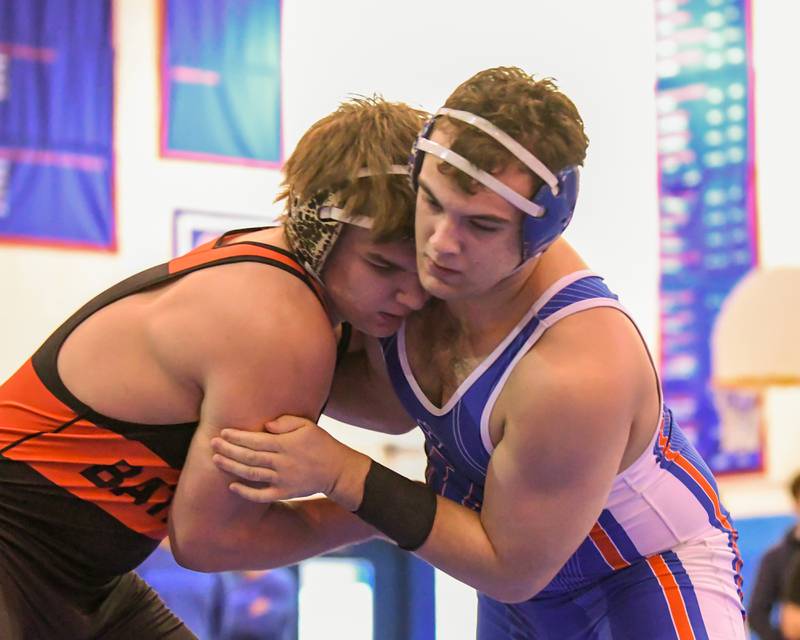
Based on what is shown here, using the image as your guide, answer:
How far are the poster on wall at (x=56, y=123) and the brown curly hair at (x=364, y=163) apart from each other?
318cm

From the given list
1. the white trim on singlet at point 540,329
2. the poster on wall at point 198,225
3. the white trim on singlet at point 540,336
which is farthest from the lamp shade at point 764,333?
the white trim on singlet at point 540,329

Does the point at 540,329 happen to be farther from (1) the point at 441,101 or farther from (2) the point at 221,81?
(1) the point at 441,101

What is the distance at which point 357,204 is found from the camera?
2.14 meters

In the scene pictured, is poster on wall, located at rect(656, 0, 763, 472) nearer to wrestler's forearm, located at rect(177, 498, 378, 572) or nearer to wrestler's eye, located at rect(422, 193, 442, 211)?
wrestler's forearm, located at rect(177, 498, 378, 572)

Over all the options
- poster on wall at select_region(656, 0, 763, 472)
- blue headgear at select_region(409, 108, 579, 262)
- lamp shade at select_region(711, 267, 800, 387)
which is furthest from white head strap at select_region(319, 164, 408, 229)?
poster on wall at select_region(656, 0, 763, 472)

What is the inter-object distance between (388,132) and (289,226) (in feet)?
0.92

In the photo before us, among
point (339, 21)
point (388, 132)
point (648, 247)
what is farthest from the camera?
point (648, 247)

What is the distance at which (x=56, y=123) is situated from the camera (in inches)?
203

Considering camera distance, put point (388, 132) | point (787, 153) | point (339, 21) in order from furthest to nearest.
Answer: point (787, 153)
point (339, 21)
point (388, 132)

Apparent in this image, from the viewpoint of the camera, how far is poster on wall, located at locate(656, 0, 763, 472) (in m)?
6.94

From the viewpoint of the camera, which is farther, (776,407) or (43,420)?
(776,407)

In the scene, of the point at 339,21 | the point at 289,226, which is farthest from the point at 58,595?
the point at 339,21

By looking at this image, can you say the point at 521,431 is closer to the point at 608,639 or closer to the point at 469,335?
the point at 469,335

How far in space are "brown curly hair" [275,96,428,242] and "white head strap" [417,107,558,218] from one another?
0.19m
